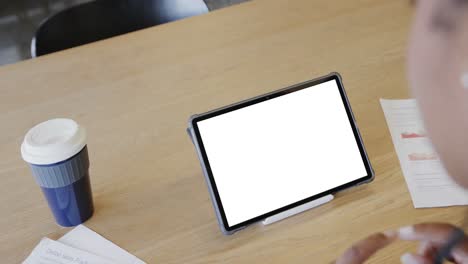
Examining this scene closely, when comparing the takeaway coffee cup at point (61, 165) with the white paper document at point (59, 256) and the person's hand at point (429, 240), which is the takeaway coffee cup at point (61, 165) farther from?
the person's hand at point (429, 240)

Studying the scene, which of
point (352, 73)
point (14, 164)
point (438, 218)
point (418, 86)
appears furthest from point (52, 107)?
point (418, 86)

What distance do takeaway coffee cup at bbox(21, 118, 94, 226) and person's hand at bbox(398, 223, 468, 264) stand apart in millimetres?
491

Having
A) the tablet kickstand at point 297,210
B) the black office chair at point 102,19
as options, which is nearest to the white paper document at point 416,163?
the tablet kickstand at point 297,210

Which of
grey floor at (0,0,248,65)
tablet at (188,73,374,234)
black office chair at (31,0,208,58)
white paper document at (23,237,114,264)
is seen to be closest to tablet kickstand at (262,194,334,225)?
tablet at (188,73,374,234)

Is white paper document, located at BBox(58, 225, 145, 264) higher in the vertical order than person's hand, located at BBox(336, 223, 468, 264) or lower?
higher

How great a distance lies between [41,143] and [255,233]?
0.36m

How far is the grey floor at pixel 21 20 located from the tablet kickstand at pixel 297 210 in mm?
1916

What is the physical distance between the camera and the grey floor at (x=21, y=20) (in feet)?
8.84

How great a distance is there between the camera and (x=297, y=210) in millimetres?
915

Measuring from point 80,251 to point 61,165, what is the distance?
0.14m

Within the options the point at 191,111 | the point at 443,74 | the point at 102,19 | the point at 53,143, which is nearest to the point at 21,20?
the point at 102,19

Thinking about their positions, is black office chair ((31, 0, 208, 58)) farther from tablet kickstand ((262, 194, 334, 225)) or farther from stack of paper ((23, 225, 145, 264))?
tablet kickstand ((262, 194, 334, 225))

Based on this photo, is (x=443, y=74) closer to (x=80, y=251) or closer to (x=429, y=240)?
(x=429, y=240)

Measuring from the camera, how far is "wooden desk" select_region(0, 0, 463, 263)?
892 millimetres
